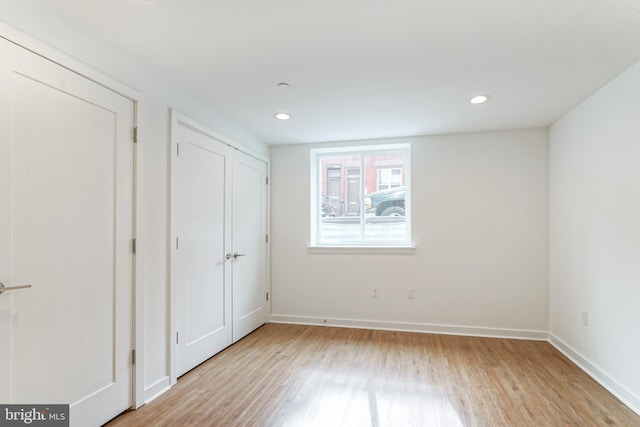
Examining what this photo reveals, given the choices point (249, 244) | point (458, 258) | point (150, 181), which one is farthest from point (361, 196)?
point (150, 181)

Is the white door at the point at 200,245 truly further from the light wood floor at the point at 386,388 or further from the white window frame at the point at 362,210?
the white window frame at the point at 362,210

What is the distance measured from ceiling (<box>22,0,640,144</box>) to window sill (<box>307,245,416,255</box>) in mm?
1649

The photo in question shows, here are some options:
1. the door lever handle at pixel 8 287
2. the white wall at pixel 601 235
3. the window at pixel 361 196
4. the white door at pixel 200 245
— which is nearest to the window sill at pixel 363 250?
the window at pixel 361 196

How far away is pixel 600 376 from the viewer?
262 centimetres

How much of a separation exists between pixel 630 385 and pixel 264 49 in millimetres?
3322

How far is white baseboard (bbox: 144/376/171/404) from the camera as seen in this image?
2.33 metres

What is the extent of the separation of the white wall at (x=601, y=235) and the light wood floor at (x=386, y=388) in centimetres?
28

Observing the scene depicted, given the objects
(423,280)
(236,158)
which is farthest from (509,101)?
(236,158)

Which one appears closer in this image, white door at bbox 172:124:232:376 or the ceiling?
the ceiling

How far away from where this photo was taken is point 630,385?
2287mm

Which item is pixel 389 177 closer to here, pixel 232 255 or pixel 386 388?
pixel 232 255

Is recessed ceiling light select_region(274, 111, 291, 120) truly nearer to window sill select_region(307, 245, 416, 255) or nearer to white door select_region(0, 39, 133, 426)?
white door select_region(0, 39, 133, 426)

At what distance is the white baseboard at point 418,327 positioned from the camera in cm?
367

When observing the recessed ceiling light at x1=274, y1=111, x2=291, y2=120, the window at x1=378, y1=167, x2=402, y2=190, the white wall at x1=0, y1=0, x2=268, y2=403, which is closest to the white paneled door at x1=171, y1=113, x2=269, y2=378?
the white wall at x1=0, y1=0, x2=268, y2=403
